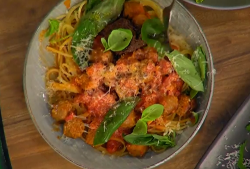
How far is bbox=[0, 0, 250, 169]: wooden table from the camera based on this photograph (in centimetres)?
141

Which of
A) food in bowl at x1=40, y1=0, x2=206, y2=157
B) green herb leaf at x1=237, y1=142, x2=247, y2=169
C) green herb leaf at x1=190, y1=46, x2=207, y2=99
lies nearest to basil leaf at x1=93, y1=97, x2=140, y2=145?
food in bowl at x1=40, y1=0, x2=206, y2=157

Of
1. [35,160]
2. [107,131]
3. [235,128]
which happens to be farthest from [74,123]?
[235,128]

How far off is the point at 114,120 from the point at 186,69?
281 millimetres

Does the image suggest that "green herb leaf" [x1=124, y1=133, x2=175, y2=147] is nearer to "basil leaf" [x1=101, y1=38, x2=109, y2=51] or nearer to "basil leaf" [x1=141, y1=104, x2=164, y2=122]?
"basil leaf" [x1=141, y1=104, x2=164, y2=122]

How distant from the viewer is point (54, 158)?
1.44 meters

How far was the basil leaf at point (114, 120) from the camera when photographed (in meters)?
1.23

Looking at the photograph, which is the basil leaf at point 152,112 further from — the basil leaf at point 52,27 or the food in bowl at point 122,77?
the basil leaf at point 52,27

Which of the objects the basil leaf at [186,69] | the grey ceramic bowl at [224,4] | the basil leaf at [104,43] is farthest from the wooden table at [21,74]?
the basil leaf at [104,43]

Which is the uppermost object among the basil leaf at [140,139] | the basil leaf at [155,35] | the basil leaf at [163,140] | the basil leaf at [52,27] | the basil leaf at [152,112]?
the basil leaf at [52,27]

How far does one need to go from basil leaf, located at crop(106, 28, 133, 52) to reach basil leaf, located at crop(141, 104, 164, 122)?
0.21 metres

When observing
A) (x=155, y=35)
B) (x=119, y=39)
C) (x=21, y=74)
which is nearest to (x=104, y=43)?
(x=119, y=39)

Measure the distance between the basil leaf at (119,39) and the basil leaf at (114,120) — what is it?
0.17m

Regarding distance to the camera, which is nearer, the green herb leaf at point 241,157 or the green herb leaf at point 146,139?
the green herb leaf at point 146,139

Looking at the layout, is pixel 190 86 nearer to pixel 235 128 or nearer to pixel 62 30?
pixel 235 128
